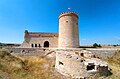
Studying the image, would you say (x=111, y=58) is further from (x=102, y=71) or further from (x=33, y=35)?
(x=33, y=35)

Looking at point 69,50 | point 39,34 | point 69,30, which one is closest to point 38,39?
point 39,34

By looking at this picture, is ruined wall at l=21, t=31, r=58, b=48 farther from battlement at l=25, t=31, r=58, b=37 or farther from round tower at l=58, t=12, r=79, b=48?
round tower at l=58, t=12, r=79, b=48

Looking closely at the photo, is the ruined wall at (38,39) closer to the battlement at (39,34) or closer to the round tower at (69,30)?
the battlement at (39,34)

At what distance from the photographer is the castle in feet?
31.8

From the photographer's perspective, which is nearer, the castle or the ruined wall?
the castle

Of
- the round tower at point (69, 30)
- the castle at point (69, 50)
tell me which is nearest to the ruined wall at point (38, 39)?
the castle at point (69, 50)

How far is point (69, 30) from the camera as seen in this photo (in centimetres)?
1978

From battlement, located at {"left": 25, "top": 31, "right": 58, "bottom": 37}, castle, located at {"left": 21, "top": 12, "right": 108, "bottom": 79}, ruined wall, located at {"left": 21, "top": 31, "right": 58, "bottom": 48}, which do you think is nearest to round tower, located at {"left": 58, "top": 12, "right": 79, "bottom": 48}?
castle, located at {"left": 21, "top": 12, "right": 108, "bottom": 79}

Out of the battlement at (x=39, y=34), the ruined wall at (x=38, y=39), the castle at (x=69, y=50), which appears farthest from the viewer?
the battlement at (x=39, y=34)

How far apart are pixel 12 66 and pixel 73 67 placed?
235 inches

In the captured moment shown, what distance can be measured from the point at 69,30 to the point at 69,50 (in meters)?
4.54

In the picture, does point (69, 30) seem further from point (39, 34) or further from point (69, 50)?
point (39, 34)

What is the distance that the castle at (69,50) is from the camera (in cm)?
970

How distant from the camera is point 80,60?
9766 millimetres
